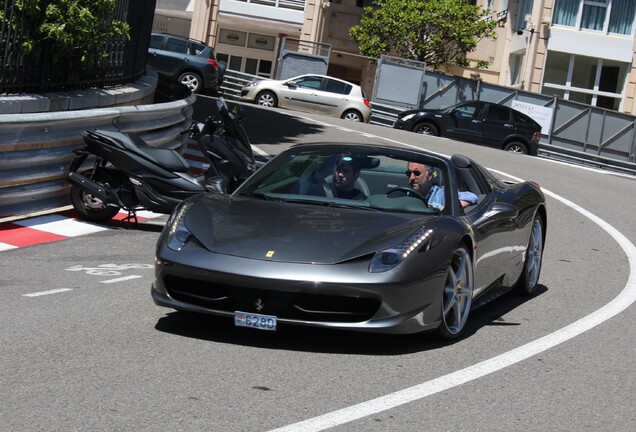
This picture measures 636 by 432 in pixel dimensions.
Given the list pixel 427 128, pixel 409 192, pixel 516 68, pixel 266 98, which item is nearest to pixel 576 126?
pixel 427 128

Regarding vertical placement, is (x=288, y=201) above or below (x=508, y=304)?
above

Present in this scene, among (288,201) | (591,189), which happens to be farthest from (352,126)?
(288,201)

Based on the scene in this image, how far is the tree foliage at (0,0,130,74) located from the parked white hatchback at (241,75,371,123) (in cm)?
2113

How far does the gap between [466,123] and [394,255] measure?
27.1m

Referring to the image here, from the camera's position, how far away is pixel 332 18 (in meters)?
52.9

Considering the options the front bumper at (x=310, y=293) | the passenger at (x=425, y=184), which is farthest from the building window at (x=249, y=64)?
the front bumper at (x=310, y=293)

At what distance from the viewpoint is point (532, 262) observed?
9555 millimetres

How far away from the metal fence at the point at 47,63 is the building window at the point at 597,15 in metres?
30.0

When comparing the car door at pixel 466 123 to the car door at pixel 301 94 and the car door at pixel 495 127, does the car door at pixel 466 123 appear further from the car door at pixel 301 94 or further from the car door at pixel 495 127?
the car door at pixel 301 94

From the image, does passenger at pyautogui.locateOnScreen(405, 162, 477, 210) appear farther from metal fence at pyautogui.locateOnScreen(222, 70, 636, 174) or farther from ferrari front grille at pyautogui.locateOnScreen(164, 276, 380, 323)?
metal fence at pyautogui.locateOnScreen(222, 70, 636, 174)

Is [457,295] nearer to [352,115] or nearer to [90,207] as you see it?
[90,207]

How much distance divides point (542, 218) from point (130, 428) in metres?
5.86

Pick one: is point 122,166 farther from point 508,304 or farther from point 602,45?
point 602,45

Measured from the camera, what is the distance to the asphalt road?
524 centimetres
